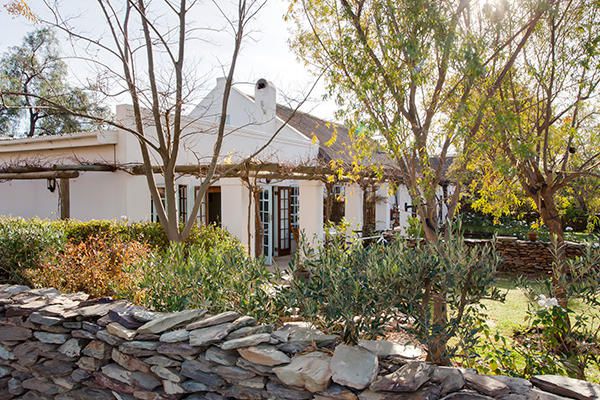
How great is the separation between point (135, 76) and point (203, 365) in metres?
4.36

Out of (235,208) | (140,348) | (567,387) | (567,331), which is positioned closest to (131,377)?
(140,348)

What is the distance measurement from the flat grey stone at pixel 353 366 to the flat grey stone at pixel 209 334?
0.74 meters

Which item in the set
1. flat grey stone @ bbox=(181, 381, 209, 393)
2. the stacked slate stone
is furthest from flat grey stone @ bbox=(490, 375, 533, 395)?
flat grey stone @ bbox=(181, 381, 209, 393)

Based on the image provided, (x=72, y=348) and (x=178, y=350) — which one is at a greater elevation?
(x=178, y=350)

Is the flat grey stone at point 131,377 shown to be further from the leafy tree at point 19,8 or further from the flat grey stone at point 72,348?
the leafy tree at point 19,8

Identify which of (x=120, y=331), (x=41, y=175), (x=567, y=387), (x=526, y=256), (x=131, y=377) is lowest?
(x=526, y=256)

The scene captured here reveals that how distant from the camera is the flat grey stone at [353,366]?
2350 mm

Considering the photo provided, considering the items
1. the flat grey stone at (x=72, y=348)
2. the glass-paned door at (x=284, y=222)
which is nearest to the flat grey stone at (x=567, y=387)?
the flat grey stone at (x=72, y=348)

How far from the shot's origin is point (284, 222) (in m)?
14.1

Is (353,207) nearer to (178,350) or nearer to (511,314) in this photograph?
(511,314)

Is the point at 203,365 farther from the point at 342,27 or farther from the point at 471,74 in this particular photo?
the point at 342,27

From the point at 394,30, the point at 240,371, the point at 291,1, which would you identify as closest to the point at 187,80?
the point at 291,1

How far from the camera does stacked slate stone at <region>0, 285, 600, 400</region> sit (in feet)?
7.50

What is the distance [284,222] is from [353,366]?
38.3ft
